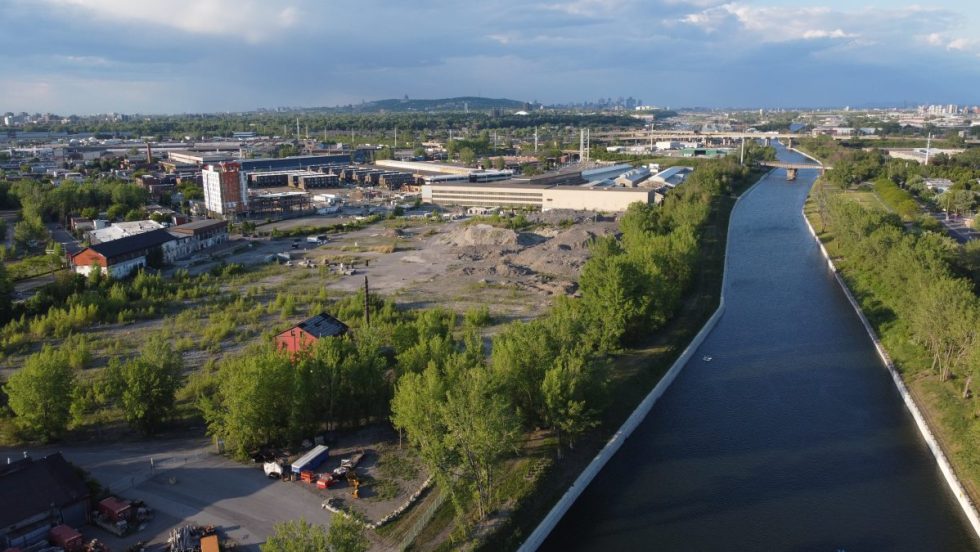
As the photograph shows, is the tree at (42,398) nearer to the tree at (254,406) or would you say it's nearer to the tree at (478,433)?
the tree at (254,406)

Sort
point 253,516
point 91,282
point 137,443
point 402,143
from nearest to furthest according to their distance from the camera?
point 253,516
point 137,443
point 91,282
point 402,143

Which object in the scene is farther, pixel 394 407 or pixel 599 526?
pixel 394 407

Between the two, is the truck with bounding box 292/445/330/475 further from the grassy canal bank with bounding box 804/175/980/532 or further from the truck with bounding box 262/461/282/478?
the grassy canal bank with bounding box 804/175/980/532

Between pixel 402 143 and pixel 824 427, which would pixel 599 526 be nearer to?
pixel 824 427

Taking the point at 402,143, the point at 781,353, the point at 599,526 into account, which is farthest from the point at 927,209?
the point at 402,143

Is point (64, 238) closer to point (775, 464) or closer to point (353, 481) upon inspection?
point (353, 481)

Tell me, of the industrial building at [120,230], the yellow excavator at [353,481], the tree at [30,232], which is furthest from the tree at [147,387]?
the tree at [30,232]
